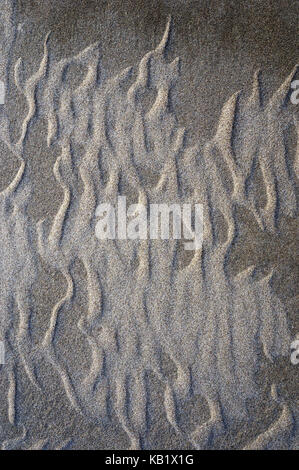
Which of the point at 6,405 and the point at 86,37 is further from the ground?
the point at 86,37

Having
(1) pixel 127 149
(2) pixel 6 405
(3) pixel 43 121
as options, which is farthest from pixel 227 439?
(3) pixel 43 121

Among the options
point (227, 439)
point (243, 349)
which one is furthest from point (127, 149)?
point (227, 439)

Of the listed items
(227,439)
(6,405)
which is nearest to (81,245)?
(6,405)

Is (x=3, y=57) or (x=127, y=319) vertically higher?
(x=3, y=57)
